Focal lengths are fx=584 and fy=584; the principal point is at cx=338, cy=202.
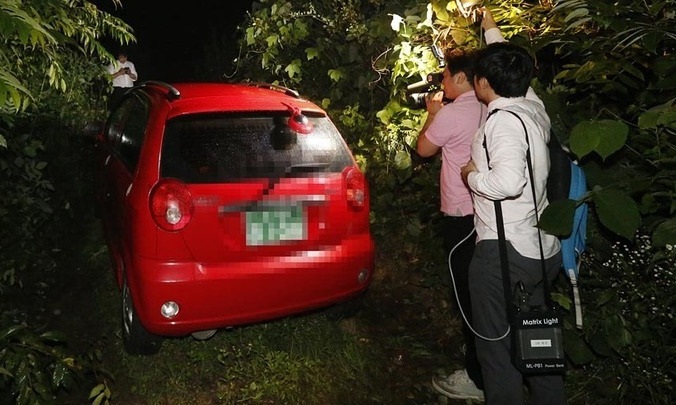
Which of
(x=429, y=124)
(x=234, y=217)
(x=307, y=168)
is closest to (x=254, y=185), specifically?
(x=234, y=217)

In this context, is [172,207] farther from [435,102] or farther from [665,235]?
[665,235]

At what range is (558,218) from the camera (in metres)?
2.46

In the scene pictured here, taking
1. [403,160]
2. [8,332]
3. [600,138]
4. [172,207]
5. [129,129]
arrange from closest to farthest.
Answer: [8,332] < [600,138] < [172,207] < [129,129] < [403,160]

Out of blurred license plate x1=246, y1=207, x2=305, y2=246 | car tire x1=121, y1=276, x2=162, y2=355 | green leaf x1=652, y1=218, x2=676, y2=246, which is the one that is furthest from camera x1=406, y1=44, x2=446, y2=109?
car tire x1=121, y1=276, x2=162, y2=355

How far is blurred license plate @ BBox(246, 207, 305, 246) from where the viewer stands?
3.34 meters

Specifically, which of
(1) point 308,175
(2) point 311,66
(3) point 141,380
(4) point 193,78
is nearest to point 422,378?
(1) point 308,175

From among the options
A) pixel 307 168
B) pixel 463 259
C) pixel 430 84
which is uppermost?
pixel 430 84

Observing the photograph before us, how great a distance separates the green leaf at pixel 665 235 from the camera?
251cm

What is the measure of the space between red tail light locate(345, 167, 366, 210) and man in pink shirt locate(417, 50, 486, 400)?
53 cm

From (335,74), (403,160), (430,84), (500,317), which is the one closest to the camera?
(500,317)

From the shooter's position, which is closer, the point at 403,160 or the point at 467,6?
the point at 467,6

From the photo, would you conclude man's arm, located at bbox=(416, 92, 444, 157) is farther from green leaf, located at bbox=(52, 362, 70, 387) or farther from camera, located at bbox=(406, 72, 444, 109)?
green leaf, located at bbox=(52, 362, 70, 387)

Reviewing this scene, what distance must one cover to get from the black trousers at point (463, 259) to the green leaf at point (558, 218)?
710mm

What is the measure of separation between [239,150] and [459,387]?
1963mm
